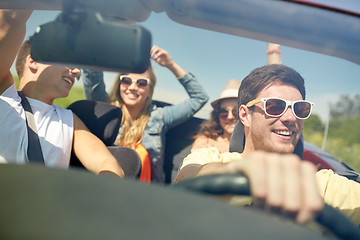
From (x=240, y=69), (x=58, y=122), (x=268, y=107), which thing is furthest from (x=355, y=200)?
(x=58, y=122)

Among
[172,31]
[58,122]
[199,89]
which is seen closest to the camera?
[172,31]

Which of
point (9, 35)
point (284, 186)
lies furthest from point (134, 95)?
point (284, 186)

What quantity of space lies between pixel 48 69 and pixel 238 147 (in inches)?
46.5

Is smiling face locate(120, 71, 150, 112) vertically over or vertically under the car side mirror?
under

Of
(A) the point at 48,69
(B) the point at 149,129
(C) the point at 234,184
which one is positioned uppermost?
(A) the point at 48,69

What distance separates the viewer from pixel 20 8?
138 cm

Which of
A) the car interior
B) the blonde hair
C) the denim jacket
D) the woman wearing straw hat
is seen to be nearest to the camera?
the car interior

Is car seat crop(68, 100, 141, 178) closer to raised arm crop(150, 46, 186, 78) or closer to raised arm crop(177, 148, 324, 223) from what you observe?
raised arm crop(150, 46, 186, 78)

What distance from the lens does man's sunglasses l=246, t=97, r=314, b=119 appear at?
1.37m

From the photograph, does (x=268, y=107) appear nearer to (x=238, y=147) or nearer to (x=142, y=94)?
(x=238, y=147)

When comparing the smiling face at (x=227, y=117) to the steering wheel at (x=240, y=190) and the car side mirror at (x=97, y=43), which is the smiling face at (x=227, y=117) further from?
the steering wheel at (x=240, y=190)

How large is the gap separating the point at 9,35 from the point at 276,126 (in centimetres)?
125

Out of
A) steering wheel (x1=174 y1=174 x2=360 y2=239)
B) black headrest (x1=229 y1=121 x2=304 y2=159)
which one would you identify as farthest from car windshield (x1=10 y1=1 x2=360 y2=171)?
steering wheel (x1=174 y1=174 x2=360 y2=239)

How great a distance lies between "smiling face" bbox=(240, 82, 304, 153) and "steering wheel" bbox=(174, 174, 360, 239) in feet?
2.00
